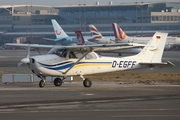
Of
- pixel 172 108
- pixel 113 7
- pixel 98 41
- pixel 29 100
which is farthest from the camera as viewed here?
pixel 113 7

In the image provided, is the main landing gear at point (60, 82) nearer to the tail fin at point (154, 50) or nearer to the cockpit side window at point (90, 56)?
the cockpit side window at point (90, 56)

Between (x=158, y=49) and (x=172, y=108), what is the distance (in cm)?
996

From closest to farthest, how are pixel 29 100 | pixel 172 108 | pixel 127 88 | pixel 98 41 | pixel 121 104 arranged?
pixel 172 108
pixel 121 104
pixel 29 100
pixel 127 88
pixel 98 41

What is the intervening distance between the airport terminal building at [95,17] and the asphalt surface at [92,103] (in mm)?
128055

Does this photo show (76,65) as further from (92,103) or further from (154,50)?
(92,103)

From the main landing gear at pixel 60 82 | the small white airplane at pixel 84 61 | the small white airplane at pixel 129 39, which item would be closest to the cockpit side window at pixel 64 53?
the small white airplane at pixel 84 61

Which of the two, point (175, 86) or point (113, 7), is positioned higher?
point (113, 7)

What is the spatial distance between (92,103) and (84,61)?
673 centimetres

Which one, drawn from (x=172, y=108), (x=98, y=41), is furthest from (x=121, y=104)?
(x=98, y=41)

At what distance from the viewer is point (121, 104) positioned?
16422 millimetres

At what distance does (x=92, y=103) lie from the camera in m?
16.8

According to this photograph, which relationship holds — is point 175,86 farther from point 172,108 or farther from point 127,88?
point 172,108

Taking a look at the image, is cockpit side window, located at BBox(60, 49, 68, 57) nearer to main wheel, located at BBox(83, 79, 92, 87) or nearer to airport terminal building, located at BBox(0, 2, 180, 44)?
main wheel, located at BBox(83, 79, 92, 87)

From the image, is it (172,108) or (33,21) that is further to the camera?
(33,21)
